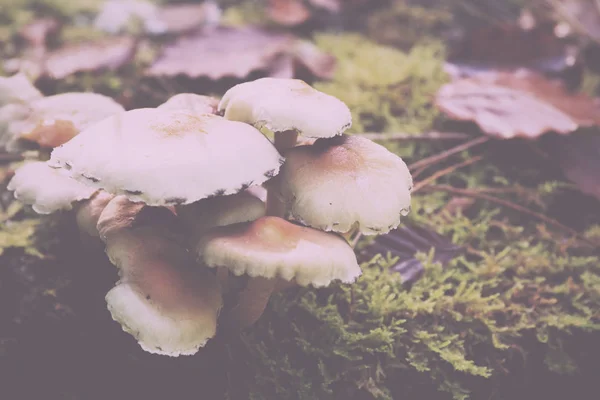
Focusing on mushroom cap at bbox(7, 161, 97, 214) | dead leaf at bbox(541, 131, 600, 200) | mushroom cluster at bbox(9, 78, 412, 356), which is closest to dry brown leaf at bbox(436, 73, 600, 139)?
dead leaf at bbox(541, 131, 600, 200)

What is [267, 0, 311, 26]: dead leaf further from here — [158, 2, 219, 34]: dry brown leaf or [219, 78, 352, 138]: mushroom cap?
[219, 78, 352, 138]: mushroom cap

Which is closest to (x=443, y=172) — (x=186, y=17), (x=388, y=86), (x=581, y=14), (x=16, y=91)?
(x=388, y=86)

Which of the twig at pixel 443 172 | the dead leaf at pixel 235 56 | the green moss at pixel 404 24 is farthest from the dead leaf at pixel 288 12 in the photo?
the twig at pixel 443 172

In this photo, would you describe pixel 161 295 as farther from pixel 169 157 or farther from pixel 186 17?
pixel 186 17

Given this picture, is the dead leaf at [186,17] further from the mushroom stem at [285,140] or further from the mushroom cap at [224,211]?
the mushroom cap at [224,211]

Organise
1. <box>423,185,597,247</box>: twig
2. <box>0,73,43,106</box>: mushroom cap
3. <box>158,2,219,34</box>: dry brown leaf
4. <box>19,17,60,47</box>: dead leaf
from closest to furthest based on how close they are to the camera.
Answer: <box>0,73,43,106</box>: mushroom cap → <box>423,185,597,247</box>: twig → <box>19,17,60,47</box>: dead leaf → <box>158,2,219,34</box>: dry brown leaf

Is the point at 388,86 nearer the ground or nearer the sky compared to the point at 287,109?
nearer the ground

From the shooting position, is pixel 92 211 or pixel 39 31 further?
pixel 39 31

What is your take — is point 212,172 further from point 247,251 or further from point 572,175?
point 572,175
